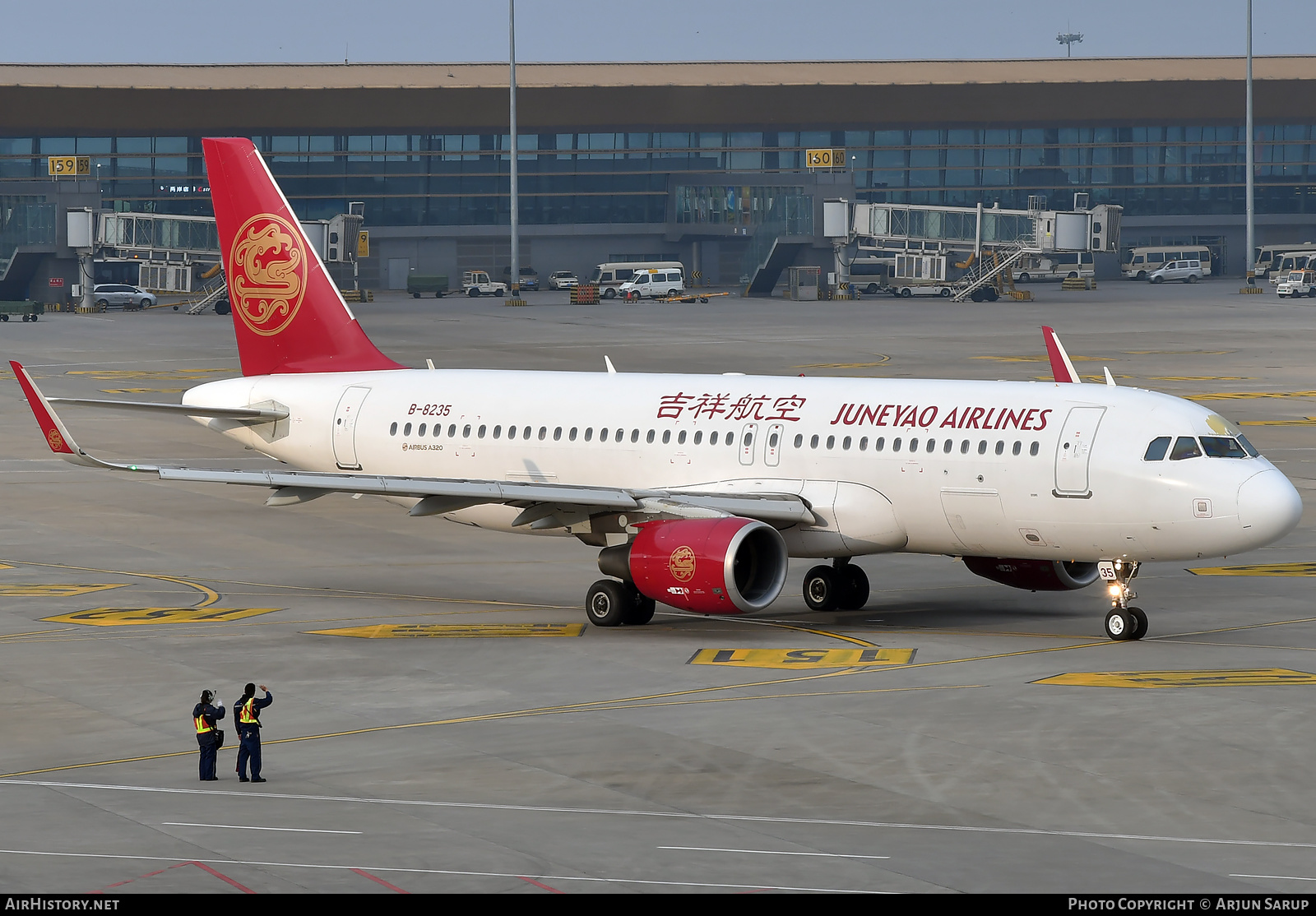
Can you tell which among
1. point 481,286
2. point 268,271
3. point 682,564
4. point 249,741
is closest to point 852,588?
point 682,564

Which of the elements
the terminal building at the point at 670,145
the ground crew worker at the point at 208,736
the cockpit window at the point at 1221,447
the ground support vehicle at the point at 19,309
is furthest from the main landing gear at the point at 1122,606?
the terminal building at the point at 670,145

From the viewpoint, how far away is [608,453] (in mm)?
39031

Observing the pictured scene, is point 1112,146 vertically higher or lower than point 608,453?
higher

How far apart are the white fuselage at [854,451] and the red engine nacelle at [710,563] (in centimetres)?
193

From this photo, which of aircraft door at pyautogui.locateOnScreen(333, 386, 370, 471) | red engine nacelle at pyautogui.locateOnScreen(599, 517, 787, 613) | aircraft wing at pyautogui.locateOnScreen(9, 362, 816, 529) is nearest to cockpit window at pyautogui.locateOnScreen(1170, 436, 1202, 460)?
aircraft wing at pyautogui.locateOnScreen(9, 362, 816, 529)

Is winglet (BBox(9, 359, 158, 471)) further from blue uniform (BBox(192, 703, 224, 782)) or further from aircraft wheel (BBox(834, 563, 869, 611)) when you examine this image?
aircraft wheel (BBox(834, 563, 869, 611))

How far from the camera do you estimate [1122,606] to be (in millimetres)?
34188

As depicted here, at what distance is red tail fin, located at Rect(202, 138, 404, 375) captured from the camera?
145 feet

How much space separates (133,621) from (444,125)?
146 meters

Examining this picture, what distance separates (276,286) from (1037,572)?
1899 centimetres

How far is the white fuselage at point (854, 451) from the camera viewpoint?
33.3m

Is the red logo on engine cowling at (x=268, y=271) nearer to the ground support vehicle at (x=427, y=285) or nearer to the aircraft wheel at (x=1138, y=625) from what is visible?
the aircraft wheel at (x=1138, y=625)
